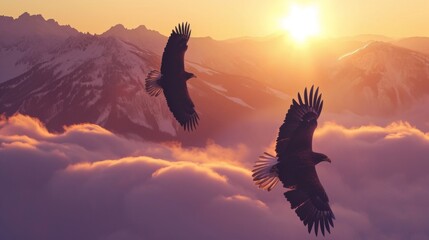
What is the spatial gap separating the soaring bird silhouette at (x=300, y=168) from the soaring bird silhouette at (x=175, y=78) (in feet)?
15.0

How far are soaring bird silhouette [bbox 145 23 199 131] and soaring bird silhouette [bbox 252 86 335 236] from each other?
4.58 meters

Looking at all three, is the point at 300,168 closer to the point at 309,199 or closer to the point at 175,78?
the point at 309,199

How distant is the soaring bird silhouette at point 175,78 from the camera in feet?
85.6

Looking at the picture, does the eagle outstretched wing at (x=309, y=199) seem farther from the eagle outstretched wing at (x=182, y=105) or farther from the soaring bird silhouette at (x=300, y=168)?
the eagle outstretched wing at (x=182, y=105)

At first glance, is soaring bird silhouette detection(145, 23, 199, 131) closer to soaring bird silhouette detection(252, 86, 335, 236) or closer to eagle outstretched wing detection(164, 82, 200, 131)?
eagle outstretched wing detection(164, 82, 200, 131)

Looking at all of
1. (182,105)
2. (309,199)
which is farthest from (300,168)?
(182,105)

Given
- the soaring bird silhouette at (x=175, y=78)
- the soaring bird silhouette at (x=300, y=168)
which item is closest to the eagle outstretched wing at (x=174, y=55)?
the soaring bird silhouette at (x=175, y=78)

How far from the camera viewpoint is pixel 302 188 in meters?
23.5

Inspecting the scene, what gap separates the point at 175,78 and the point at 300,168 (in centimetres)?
678

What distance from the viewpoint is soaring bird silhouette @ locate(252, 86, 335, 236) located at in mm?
22703

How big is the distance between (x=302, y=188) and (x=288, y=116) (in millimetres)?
2943

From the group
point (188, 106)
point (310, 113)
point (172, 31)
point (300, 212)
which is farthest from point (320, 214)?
point (172, 31)

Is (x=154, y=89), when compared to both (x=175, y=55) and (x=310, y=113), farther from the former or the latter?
(x=310, y=113)

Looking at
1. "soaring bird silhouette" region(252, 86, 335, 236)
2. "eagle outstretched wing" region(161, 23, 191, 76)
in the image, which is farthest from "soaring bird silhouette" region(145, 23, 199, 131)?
"soaring bird silhouette" region(252, 86, 335, 236)
